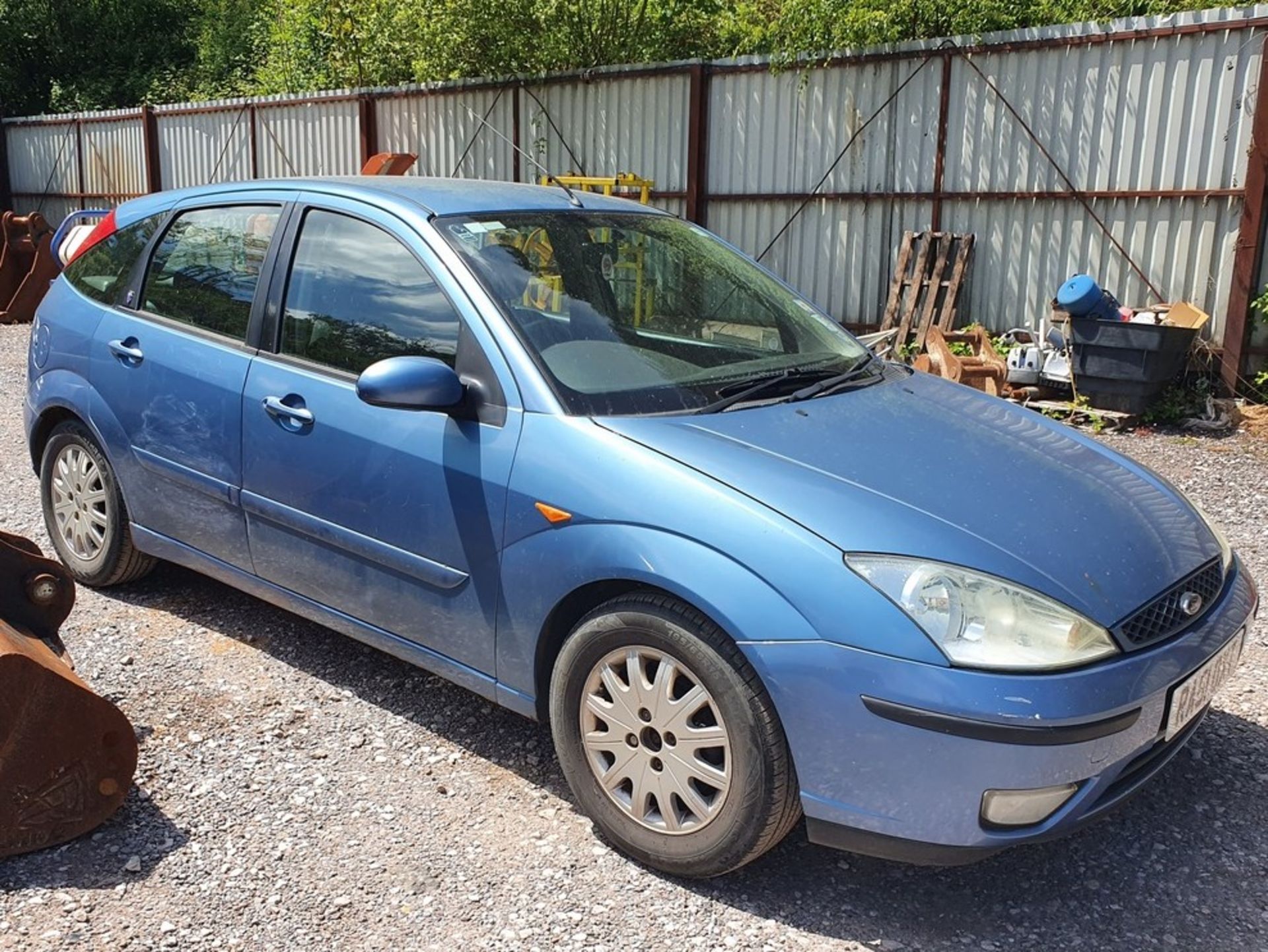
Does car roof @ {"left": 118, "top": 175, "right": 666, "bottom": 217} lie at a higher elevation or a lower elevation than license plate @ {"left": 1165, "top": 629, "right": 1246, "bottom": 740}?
higher

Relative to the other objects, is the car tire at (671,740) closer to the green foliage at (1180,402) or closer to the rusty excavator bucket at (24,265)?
the green foliage at (1180,402)

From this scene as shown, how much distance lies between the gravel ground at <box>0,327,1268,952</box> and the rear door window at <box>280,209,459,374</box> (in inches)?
47.2

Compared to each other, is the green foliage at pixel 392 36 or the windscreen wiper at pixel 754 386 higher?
the green foliage at pixel 392 36

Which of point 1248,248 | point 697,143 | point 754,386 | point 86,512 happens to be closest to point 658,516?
point 754,386

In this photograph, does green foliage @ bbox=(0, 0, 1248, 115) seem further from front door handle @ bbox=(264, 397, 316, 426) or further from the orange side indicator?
front door handle @ bbox=(264, 397, 316, 426)

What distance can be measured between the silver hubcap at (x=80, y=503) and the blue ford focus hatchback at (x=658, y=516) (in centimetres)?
15

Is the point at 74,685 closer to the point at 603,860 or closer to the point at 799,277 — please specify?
the point at 603,860

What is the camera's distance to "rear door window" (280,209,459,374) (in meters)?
3.41

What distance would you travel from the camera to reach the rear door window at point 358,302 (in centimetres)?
341

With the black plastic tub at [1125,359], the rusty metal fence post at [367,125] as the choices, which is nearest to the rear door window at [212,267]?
the black plastic tub at [1125,359]

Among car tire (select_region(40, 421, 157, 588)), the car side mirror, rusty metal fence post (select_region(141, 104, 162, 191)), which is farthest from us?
rusty metal fence post (select_region(141, 104, 162, 191))

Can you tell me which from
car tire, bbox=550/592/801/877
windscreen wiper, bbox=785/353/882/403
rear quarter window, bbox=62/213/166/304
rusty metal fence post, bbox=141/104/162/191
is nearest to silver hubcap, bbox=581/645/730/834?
car tire, bbox=550/592/801/877

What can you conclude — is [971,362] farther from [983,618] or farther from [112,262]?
[983,618]

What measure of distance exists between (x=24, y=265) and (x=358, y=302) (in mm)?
14061
